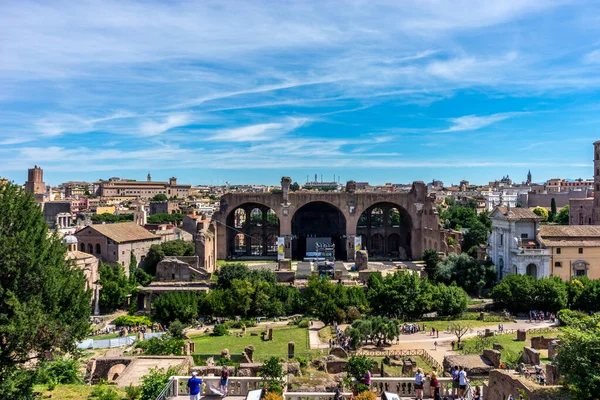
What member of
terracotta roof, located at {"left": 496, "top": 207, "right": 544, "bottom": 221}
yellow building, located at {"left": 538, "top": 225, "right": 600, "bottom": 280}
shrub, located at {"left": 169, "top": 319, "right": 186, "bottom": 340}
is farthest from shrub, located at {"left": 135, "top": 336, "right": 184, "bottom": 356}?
yellow building, located at {"left": 538, "top": 225, "right": 600, "bottom": 280}

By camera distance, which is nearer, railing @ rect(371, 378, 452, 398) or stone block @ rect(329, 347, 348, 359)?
railing @ rect(371, 378, 452, 398)

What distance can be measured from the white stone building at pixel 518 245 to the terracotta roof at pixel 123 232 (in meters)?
34.4

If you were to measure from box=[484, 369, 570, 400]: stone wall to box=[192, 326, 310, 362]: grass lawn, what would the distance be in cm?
1184

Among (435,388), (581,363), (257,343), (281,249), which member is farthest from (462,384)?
(281,249)

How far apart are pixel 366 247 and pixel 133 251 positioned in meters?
31.2

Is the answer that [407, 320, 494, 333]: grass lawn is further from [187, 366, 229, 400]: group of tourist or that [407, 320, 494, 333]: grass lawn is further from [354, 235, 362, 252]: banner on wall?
[354, 235, 362, 252]: banner on wall

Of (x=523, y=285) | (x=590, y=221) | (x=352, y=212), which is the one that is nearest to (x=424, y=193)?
(x=352, y=212)

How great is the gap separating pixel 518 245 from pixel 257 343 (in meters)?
23.9

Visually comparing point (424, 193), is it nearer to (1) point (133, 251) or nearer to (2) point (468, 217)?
(2) point (468, 217)

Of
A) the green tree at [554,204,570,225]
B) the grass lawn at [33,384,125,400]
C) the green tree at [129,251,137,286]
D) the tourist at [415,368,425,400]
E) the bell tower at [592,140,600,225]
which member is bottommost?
the grass lawn at [33,384,125,400]

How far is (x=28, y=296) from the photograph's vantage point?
15.7 m

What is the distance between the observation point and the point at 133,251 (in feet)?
171

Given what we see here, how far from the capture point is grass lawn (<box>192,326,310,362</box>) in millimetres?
28658

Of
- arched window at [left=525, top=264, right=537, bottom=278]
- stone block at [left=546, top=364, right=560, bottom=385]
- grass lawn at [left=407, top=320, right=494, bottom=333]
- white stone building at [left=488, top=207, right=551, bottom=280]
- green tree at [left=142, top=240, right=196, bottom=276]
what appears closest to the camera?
stone block at [left=546, top=364, right=560, bottom=385]
